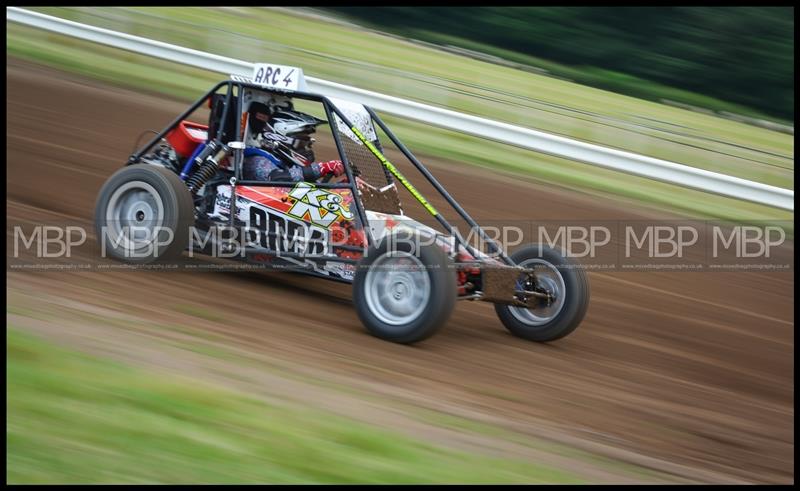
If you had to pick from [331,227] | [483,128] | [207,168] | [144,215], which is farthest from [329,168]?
[483,128]

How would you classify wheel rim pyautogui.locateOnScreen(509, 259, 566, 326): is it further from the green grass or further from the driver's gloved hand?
the green grass

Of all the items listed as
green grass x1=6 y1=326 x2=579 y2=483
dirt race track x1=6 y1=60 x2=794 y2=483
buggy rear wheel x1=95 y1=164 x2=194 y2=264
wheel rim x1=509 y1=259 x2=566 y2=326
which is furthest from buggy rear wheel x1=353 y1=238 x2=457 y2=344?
buggy rear wheel x1=95 y1=164 x2=194 y2=264

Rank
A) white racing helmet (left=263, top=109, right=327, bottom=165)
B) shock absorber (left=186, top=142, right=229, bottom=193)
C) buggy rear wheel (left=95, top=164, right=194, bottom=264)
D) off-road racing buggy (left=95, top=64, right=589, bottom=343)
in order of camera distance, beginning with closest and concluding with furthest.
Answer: off-road racing buggy (left=95, top=64, right=589, bottom=343) < buggy rear wheel (left=95, top=164, right=194, bottom=264) < shock absorber (left=186, top=142, right=229, bottom=193) < white racing helmet (left=263, top=109, right=327, bottom=165)

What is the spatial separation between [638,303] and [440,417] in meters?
3.69

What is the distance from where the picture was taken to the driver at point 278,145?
22.9 ft

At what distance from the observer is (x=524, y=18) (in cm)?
2558

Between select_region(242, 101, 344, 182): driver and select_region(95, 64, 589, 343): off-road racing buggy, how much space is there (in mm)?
55

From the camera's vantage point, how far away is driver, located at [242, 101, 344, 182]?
6978mm

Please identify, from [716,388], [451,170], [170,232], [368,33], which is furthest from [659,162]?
[368,33]

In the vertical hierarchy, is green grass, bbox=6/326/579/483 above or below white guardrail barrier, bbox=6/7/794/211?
below

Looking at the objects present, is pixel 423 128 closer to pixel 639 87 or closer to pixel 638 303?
pixel 638 303

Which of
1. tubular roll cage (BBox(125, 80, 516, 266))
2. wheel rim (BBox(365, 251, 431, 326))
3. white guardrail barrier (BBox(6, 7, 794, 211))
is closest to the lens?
wheel rim (BBox(365, 251, 431, 326))

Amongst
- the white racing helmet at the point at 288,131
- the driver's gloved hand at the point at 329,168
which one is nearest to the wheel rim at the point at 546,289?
the driver's gloved hand at the point at 329,168

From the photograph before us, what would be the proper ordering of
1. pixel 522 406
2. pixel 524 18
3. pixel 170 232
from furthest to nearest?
pixel 524 18 < pixel 170 232 < pixel 522 406
